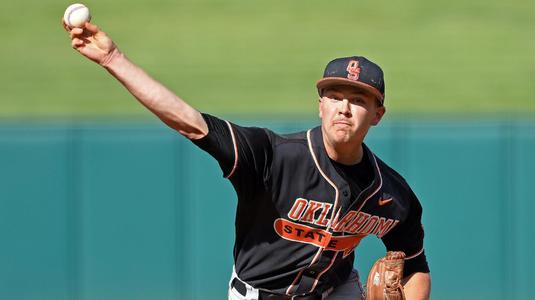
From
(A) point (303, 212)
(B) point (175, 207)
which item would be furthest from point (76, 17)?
(B) point (175, 207)

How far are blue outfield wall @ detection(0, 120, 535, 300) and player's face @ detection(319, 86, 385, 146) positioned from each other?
11.2ft

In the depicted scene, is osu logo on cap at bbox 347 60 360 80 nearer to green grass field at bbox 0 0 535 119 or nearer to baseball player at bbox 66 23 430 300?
baseball player at bbox 66 23 430 300

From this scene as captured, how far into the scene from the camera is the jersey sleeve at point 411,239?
13.5 feet

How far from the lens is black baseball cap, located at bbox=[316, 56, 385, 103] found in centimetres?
366

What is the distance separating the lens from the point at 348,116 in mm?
3676

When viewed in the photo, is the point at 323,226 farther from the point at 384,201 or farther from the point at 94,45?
the point at 94,45

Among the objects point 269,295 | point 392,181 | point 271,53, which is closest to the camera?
point 269,295

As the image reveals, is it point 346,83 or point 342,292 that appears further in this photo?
point 342,292

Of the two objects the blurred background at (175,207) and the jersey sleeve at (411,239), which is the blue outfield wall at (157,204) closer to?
the blurred background at (175,207)

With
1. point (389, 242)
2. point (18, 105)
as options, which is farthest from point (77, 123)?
point (389, 242)

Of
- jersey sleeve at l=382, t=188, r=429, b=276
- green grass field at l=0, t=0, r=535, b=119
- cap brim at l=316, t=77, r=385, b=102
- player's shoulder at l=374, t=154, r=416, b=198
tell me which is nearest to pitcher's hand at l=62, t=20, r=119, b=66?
cap brim at l=316, t=77, r=385, b=102

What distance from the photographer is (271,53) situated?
36.9 ft

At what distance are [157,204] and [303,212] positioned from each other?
3.57 metres

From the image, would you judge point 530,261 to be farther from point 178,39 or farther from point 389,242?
point 178,39
